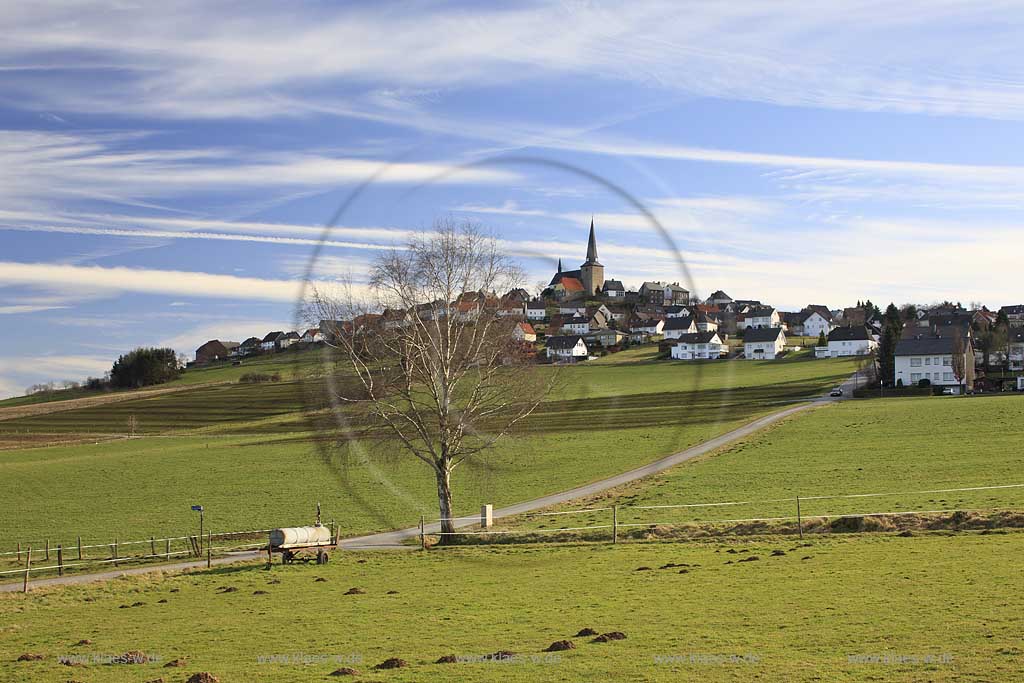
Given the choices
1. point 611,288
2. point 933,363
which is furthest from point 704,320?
point 933,363

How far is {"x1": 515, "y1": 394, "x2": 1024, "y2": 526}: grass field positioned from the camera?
139ft

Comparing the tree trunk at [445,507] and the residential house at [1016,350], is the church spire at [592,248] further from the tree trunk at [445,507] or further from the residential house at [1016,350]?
the residential house at [1016,350]

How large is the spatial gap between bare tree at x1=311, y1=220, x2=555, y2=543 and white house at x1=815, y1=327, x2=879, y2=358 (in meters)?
156

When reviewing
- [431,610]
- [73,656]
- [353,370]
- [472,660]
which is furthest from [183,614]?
[472,660]

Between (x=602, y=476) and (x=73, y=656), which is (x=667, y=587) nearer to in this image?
(x=73, y=656)

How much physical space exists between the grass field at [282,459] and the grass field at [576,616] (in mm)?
4596

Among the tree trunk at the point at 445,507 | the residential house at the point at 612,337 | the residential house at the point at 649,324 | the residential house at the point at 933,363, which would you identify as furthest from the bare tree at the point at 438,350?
the residential house at the point at 649,324

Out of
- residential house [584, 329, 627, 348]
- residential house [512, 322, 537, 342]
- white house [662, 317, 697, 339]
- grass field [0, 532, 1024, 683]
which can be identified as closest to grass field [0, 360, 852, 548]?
residential house [512, 322, 537, 342]

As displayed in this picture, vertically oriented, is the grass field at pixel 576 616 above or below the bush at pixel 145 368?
below

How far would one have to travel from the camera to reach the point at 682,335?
16900 centimetres

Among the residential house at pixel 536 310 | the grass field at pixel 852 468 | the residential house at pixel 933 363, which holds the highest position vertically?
the residential house at pixel 536 310

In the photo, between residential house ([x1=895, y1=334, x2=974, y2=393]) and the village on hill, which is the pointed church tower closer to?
the village on hill

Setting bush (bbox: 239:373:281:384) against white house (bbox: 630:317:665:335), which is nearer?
bush (bbox: 239:373:281:384)

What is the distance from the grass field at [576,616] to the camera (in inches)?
687
